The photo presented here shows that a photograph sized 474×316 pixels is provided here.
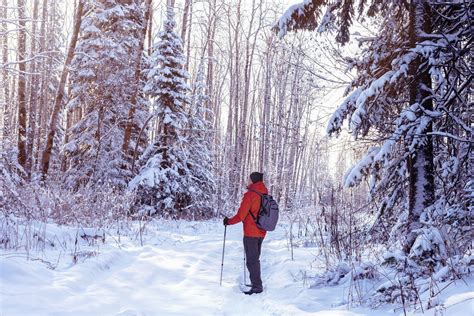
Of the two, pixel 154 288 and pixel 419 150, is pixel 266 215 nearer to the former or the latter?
pixel 154 288

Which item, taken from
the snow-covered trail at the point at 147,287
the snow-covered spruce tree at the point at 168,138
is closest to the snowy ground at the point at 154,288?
the snow-covered trail at the point at 147,287

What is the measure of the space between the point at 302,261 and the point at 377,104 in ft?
10.9

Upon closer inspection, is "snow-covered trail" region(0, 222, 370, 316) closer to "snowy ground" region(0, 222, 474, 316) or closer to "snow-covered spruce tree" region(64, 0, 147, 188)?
"snowy ground" region(0, 222, 474, 316)

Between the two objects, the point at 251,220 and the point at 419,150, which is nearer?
the point at 251,220

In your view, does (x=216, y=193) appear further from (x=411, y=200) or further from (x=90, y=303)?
(x=90, y=303)

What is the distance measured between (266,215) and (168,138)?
33.9ft

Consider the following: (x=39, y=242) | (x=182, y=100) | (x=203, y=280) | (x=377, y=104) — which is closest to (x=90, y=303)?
(x=203, y=280)

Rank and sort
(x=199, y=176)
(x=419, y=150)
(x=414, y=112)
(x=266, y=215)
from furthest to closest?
(x=199, y=176) < (x=419, y=150) < (x=266, y=215) < (x=414, y=112)

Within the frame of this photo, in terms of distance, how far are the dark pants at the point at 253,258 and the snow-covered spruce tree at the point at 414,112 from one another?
2037mm

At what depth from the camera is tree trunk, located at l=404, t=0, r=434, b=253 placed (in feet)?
21.2

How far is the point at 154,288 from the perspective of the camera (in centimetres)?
566

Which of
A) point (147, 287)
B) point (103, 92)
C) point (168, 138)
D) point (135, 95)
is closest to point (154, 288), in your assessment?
point (147, 287)

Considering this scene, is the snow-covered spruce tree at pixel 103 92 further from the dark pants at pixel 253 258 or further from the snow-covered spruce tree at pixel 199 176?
the dark pants at pixel 253 258

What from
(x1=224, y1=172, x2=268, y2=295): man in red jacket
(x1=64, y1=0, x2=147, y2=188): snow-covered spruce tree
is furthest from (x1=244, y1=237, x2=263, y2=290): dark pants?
(x1=64, y1=0, x2=147, y2=188): snow-covered spruce tree
